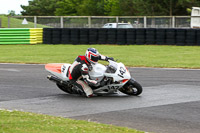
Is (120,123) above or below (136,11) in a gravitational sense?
below

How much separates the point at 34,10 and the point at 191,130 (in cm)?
9359

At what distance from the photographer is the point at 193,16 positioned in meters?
34.1

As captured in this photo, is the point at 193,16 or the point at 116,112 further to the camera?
the point at 193,16

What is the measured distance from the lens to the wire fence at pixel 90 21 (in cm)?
3544

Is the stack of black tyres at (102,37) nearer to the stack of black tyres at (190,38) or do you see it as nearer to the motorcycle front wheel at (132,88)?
the stack of black tyres at (190,38)

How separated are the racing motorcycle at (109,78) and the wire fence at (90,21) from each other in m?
25.0

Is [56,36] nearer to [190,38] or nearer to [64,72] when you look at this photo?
[190,38]

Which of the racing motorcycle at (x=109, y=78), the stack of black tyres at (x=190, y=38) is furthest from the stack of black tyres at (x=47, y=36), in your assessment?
the racing motorcycle at (x=109, y=78)

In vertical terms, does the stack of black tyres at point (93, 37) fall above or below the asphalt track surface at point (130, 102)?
above

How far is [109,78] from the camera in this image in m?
10.4

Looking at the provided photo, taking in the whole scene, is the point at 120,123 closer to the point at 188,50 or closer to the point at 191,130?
the point at 191,130

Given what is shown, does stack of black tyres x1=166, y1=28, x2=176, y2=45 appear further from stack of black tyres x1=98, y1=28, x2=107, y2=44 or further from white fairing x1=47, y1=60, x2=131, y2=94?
white fairing x1=47, y1=60, x2=131, y2=94

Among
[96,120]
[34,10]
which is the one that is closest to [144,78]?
[96,120]

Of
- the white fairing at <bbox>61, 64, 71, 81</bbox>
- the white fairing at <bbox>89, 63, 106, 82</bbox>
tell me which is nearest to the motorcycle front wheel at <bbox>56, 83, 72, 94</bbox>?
the white fairing at <bbox>61, 64, 71, 81</bbox>
